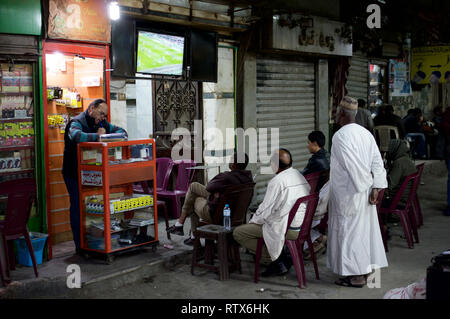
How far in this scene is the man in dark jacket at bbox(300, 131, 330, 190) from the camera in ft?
24.5

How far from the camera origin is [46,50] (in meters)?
6.98

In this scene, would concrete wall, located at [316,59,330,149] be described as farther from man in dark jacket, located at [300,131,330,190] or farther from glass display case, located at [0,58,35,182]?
glass display case, located at [0,58,35,182]

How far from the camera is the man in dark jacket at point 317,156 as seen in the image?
7.48 m

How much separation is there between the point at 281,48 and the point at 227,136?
2.00 metres

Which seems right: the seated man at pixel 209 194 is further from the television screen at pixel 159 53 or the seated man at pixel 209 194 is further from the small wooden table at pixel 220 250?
the television screen at pixel 159 53

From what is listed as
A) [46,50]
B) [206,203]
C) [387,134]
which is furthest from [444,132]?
[46,50]

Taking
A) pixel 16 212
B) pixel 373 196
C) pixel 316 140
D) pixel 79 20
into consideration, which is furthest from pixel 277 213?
pixel 79 20

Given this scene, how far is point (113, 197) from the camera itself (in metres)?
7.20

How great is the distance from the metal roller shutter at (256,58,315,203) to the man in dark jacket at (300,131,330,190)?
3.41 meters

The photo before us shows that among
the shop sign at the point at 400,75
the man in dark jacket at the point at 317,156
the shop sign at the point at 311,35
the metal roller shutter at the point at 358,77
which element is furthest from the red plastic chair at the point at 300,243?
→ the shop sign at the point at 400,75

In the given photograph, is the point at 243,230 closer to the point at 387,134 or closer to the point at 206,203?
the point at 206,203

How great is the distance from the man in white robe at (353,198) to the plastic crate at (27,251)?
10.9 ft

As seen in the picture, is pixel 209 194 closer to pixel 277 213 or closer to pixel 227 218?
pixel 227 218

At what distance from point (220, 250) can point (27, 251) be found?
2215 mm
